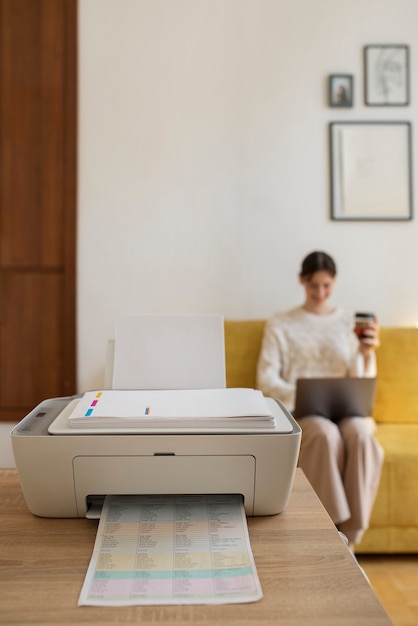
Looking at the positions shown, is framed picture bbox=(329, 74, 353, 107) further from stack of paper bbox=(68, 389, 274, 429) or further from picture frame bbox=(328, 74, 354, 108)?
stack of paper bbox=(68, 389, 274, 429)

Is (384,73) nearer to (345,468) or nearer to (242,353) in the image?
(242,353)

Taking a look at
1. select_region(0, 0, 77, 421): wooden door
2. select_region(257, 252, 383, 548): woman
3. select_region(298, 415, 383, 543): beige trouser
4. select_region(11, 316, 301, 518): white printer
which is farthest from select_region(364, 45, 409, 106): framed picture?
select_region(11, 316, 301, 518): white printer

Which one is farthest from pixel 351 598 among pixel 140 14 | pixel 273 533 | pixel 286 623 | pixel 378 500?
pixel 140 14

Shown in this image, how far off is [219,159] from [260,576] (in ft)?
8.22

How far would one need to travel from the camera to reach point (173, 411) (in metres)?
0.98

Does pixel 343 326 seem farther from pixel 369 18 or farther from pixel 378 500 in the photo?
pixel 369 18

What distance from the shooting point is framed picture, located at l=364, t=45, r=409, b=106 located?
303 cm

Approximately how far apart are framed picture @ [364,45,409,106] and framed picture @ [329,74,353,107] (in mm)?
82

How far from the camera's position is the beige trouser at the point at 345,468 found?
2189mm

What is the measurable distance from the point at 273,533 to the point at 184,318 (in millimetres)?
473

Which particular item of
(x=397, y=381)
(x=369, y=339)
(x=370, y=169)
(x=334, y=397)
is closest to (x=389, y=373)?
(x=397, y=381)

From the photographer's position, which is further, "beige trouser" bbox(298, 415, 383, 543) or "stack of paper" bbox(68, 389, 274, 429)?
"beige trouser" bbox(298, 415, 383, 543)

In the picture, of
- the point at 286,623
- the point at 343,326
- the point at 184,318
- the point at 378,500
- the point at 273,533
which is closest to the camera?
the point at 286,623

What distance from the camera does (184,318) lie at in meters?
1.24
